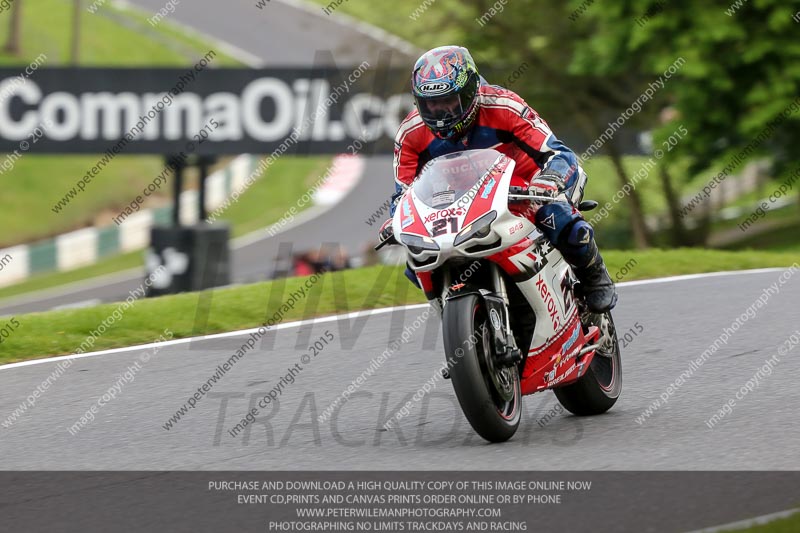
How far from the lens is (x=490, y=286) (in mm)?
6176

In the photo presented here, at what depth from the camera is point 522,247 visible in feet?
20.2

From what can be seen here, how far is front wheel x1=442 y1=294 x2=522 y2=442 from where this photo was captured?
5.74 metres

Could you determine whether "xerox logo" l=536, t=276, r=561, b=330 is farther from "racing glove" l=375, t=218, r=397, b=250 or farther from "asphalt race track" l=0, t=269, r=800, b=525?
"racing glove" l=375, t=218, r=397, b=250

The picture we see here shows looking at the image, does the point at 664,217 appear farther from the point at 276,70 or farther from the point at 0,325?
the point at 0,325

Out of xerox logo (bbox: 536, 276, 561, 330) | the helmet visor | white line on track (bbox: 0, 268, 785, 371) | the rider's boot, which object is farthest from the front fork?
white line on track (bbox: 0, 268, 785, 371)

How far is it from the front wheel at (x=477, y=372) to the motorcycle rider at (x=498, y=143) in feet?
2.18

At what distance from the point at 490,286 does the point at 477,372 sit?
1.90 feet

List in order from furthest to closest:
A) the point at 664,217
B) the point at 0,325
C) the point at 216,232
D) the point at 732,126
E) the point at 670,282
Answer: the point at 664,217
the point at 216,232
the point at 732,126
the point at 670,282
the point at 0,325

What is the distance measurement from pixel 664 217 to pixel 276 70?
32.4 ft

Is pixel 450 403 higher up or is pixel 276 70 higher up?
pixel 450 403

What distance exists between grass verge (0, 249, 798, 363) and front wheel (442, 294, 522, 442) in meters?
4.40

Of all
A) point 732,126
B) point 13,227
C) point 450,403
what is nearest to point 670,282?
point 450,403
